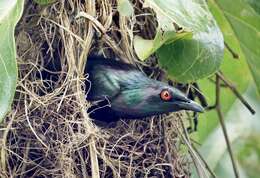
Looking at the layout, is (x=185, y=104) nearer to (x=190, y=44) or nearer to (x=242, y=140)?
(x=190, y=44)

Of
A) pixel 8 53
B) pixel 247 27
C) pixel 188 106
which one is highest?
pixel 8 53

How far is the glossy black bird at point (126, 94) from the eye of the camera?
8.38ft

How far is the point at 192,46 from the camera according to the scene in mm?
2484

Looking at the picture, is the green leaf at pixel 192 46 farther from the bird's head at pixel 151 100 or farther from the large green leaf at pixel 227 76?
the large green leaf at pixel 227 76

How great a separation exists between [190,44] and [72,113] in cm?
37

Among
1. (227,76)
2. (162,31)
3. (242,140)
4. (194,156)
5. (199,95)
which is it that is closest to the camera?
(162,31)

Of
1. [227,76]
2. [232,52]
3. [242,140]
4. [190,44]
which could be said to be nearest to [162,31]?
[190,44]

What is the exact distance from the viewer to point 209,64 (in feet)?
8.23

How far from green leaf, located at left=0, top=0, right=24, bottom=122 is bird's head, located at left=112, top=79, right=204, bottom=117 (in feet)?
1.45

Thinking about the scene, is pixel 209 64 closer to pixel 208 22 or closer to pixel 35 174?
pixel 208 22

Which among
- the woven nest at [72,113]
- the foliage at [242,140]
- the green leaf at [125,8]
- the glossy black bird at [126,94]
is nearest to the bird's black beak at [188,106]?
the glossy black bird at [126,94]

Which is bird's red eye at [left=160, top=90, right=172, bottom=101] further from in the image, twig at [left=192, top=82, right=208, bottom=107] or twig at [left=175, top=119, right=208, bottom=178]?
twig at [left=192, top=82, right=208, bottom=107]

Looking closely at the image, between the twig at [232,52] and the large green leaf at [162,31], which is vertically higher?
the large green leaf at [162,31]

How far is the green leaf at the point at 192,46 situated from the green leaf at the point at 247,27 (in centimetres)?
27
